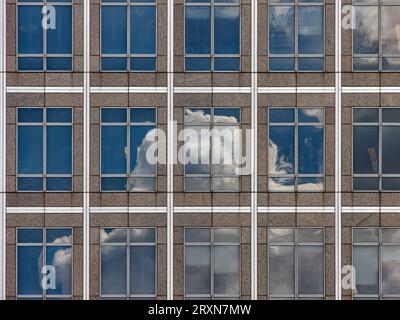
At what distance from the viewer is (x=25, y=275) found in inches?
625

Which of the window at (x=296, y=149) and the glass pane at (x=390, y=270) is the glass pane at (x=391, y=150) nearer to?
the window at (x=296, y=149)

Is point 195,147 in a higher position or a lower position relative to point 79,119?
lower

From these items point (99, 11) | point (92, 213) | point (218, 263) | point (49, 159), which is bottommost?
point (218, 263)

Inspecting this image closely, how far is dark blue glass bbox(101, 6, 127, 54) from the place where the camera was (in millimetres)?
16047

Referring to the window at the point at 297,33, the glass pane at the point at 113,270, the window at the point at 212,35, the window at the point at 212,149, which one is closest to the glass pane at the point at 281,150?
the window at the point at 212,149

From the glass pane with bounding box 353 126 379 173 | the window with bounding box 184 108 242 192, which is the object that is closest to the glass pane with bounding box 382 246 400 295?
the glass pane with bounding box 353 126 379 173

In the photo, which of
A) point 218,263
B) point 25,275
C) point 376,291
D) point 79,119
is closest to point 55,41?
point 79,119

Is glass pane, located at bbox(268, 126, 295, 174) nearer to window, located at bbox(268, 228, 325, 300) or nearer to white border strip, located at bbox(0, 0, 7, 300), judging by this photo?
window, located at bbox(268, 228, 325, 300)

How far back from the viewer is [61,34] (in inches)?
632

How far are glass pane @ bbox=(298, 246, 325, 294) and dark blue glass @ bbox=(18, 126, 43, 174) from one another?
9.58m

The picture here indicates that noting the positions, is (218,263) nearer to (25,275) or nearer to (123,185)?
(123,185)

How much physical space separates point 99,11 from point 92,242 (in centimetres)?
804

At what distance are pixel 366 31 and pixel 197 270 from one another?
10.2m

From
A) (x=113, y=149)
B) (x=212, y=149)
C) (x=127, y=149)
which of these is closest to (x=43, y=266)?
(x=113, y=149)
